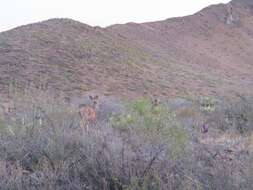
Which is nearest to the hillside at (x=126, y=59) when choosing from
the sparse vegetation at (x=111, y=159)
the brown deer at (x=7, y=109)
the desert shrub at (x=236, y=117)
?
the brown deer at (x=7, y=109)

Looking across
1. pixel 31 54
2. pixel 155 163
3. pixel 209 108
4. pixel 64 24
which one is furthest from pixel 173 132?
pixel 64 24

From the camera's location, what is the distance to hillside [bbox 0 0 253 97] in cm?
1839

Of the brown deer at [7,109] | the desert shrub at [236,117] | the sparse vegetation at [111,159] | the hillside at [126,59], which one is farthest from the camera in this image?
the hillside at [126,59]

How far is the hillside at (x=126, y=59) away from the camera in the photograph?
1839 cm

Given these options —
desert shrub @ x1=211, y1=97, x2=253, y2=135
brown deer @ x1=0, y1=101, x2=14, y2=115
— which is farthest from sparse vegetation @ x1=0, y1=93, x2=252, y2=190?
desert shrub @ x1=211, y1=97, x2=253, y2=135

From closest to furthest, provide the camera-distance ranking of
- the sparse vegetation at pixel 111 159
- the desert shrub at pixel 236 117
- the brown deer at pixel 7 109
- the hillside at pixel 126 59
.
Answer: the sparse vegetation at pixel 111 159
the brown deer at pixel 7 109
the desert shrub at pixel 236 117
the hillside at pixel 126 59

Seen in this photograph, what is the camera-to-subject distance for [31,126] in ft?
21.5

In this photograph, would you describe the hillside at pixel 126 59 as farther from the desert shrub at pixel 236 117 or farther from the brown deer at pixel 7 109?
the desert shrub at pixel 236 117

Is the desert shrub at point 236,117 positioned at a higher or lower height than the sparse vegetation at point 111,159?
lower

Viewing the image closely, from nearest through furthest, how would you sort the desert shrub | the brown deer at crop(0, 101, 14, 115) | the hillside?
1. the brown deer at crop(0, 101, 14, 115)
2. the desert shrub
3. the hillside

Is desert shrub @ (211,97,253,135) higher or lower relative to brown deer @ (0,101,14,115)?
lower

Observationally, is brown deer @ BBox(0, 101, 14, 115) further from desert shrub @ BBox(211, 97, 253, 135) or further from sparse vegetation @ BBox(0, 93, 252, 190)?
desert shrub @ BBox(211, 97, 253, 135)

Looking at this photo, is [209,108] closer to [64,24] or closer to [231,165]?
[231,165]

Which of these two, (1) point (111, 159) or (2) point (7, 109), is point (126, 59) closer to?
(2) point (7, 109)
